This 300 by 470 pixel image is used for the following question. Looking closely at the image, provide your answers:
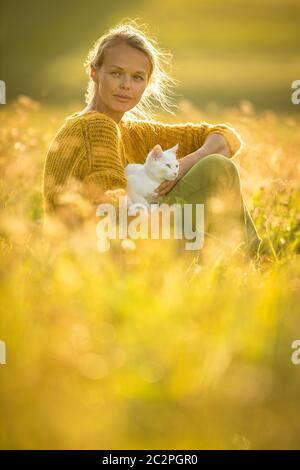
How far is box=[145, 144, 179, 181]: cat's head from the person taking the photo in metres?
3.74

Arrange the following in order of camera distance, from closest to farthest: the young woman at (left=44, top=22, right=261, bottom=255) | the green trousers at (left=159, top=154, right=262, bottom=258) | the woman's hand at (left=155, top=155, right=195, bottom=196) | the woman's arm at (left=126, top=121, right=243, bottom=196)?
1. the young woman at (left=44, top=22, right=261, bottom=255)
2. the green trousers at (left=159, top=154, right=262, bottom=258)
3. the woman's hand at (left=155, top=155, right=195, bottom=196)
4. the woman's arm at (left=126, top=121, right=243, bottom=196)

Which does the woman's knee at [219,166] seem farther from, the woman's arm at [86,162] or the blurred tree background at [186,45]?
the blurred tree background at [186,45]

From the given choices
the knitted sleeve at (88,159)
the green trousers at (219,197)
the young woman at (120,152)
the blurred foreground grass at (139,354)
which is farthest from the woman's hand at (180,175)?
the blurred foreground grass at (139,354)

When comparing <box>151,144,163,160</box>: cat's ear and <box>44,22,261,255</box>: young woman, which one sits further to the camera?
<box>151,144,163,160</box>: cat's ear

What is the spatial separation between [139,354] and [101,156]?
1395 mm

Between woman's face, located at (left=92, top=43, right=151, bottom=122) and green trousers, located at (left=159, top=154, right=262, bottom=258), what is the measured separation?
0.50m

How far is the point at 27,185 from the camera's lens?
15.1 ft

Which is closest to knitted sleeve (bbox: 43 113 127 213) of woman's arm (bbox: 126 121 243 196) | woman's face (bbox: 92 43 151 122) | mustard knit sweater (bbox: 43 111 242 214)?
mustard knit sweater (bbox: 43 111 242 214)

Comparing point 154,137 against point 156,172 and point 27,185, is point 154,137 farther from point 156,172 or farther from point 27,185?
point 27,185

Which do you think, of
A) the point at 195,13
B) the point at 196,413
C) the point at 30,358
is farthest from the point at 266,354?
the point at 195,13

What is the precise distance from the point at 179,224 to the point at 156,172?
13.1 inches

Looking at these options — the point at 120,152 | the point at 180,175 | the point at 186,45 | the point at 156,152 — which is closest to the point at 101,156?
the point at 120,152

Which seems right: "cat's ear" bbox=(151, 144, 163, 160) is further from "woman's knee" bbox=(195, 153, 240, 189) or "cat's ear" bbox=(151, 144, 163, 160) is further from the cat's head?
"woman's knee" bbox=(195, 153, 240, 189)

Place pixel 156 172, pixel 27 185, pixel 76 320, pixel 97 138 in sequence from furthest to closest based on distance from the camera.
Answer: pixel 27 185, pixel 156 172, pixel 97 138, pixel 76 320
